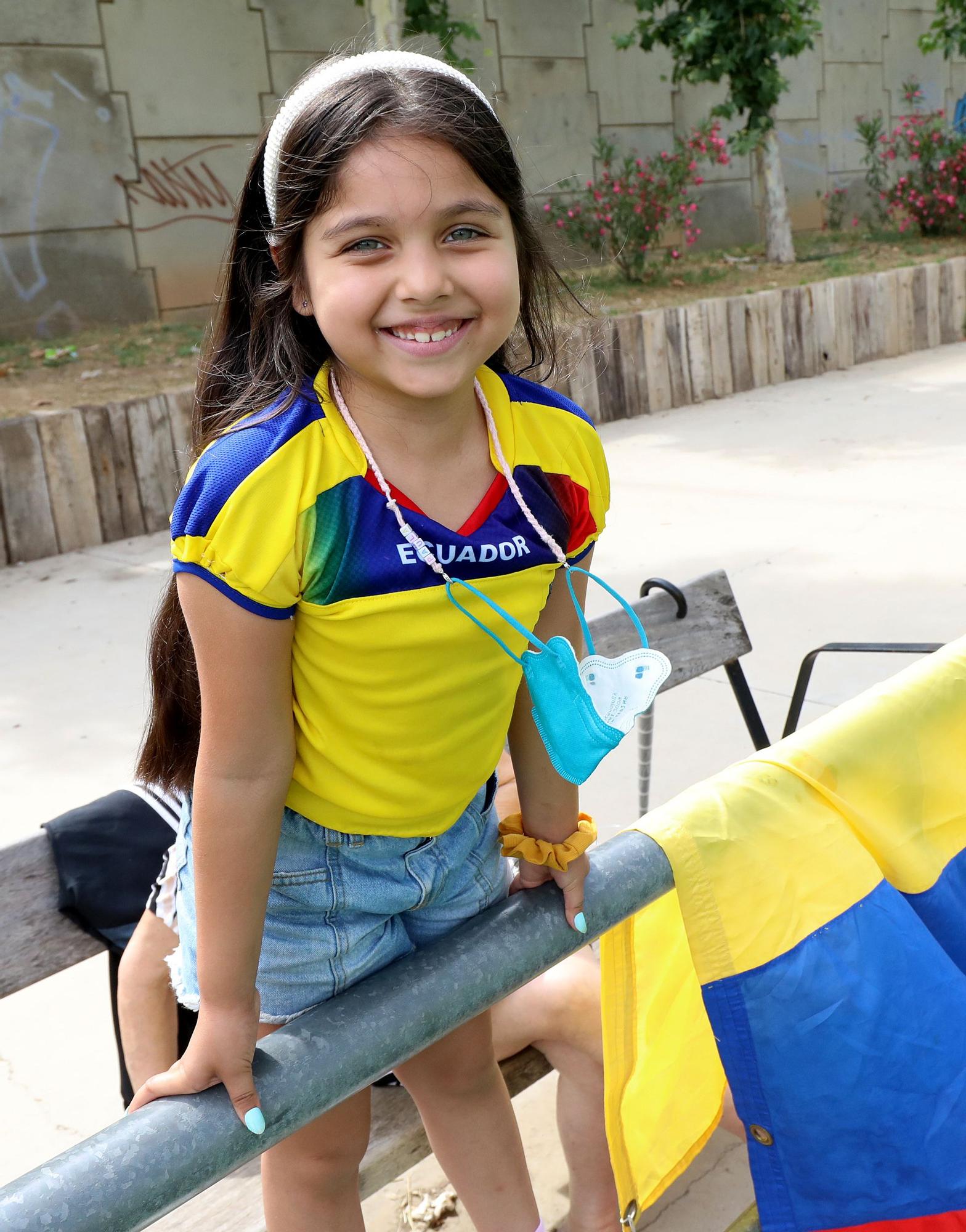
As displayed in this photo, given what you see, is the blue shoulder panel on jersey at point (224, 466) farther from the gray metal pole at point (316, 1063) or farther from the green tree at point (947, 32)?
the green tree at point (947, 32)

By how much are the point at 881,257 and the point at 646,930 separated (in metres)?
11.9

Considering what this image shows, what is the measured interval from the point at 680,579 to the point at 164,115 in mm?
6088

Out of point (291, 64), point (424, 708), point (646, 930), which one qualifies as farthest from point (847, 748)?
point (291, 64)

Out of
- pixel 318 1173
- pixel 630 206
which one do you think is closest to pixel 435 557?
pixel 318 1173

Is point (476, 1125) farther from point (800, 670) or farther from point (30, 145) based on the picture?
point (30, 145)

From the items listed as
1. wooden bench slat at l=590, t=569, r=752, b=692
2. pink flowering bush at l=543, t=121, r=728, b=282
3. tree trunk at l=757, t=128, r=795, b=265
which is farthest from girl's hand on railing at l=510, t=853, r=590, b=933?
tree trunk at l=757, t=128, r=795, b=265

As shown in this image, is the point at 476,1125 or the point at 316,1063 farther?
the point at 476,1125

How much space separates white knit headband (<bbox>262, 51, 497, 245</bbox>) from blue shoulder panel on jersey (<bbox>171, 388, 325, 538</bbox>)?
202mm

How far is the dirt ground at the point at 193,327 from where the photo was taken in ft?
23.5

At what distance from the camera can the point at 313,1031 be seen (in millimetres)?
942

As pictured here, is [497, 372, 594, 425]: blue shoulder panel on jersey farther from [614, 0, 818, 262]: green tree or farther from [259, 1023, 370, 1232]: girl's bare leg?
[614, 0, 818, 262]: green tree

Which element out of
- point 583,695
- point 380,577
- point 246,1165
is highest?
point 380,577

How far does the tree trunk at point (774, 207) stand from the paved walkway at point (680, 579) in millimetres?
3605

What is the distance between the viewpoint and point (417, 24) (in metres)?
9.03
